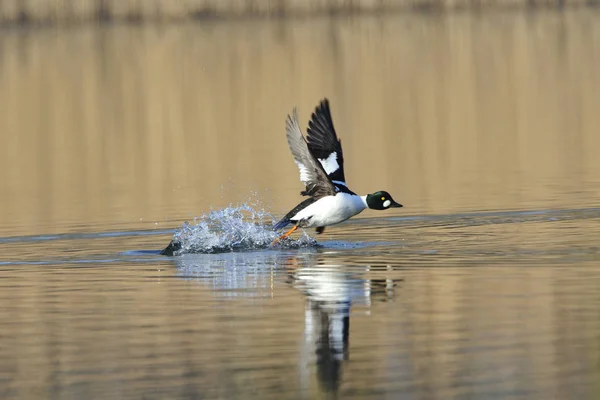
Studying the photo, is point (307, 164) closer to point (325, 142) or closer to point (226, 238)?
point (226, 238)

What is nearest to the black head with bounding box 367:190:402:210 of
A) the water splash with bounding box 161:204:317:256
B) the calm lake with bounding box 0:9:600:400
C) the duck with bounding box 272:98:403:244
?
the duck with bounding box 272:98:403:244

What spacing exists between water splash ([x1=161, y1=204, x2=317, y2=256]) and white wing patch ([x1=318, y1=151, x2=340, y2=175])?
34.5 inches

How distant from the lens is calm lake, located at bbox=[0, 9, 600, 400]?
32.1 ft

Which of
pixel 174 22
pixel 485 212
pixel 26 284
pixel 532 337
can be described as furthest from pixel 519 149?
pixel 174 22

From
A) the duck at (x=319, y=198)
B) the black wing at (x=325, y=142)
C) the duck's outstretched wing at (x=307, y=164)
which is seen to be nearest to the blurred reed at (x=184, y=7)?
the black wing at (x=325, y=142)

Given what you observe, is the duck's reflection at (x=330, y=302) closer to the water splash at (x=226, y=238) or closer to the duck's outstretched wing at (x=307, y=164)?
the duck's outstretched wing at (x=307, y=164)

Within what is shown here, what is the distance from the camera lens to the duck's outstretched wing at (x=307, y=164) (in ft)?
50.9

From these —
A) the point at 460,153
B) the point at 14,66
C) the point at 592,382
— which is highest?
the point at 14,66

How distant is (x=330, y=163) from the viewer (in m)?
17.2

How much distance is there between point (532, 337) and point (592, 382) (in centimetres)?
142

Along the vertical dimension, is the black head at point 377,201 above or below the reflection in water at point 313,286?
Result: above

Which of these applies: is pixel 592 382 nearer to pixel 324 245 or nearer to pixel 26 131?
pixel 324 245

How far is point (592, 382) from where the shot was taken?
353 inches

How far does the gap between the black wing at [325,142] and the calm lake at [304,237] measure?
0.78 meters
